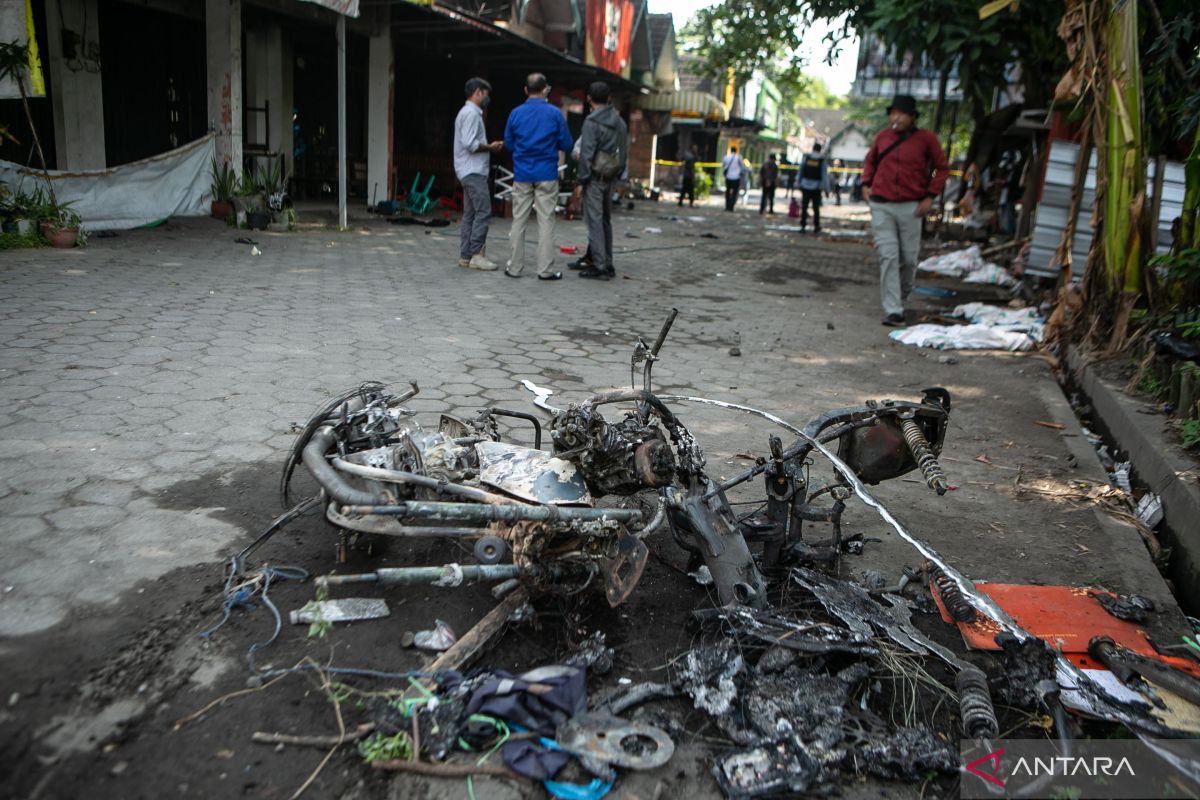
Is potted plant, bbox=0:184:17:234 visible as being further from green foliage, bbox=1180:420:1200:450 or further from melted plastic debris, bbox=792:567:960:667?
green foliage, bbox=1180:420:1200:450

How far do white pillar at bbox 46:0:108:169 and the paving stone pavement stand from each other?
1642mm

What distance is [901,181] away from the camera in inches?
300

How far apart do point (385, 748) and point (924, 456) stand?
173 centimetres

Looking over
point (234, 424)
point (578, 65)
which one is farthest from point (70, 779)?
point (578, 65)

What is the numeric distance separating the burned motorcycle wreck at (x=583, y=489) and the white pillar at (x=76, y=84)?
9717 millimetres

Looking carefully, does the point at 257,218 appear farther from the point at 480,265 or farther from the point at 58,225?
the point at 480,265

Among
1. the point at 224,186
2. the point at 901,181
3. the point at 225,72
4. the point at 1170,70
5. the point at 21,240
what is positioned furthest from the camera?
the point at 224,186

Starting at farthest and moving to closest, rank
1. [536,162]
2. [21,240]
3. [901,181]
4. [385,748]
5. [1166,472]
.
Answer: [536,162]
[21,240]
[901,181]
[1166,472]
[385,748]

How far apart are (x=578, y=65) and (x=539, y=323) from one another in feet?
39.7

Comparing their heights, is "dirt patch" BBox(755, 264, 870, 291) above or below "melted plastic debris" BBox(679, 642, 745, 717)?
above

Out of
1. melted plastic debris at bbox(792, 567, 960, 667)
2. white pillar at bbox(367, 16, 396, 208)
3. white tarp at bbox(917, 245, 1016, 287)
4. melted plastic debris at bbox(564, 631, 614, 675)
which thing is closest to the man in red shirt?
white tarp at bbox(917, 245, 1016, 287)

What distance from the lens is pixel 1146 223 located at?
6473 millimetres

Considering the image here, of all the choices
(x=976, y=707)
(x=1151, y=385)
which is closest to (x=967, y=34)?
(x=1151, y=385)

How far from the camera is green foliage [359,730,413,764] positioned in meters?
2.01
